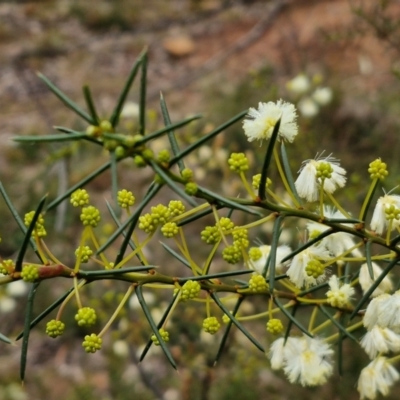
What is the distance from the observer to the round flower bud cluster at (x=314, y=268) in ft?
2.26

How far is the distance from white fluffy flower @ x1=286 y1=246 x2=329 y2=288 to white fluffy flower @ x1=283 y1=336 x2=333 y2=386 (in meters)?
0.15

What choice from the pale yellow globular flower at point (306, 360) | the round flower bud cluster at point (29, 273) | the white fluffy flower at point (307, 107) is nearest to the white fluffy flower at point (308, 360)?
the pale yellow globular flower at point (306, 360)

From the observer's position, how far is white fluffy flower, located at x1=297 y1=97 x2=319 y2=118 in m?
2.44

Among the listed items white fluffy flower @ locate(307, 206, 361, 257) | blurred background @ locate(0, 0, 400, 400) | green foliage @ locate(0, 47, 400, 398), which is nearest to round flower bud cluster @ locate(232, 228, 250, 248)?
green foliage @ locate(0, 47, 400, 398)

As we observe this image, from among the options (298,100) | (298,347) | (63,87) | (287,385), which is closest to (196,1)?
(63,87)

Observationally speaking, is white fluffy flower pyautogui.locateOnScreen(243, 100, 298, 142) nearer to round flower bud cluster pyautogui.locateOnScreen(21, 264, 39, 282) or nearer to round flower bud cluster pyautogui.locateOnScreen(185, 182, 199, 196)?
round flower bud cluster pyautogui.locateOnScreen(185, 182, 199, 196)

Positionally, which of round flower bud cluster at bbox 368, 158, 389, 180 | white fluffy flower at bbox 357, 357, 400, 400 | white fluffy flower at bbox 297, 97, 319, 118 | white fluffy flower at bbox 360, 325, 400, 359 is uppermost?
round flower bud cluster at bbox 368, 158, 389, 180

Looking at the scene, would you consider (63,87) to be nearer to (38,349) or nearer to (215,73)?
(215,73)

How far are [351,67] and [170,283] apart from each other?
369 centimetres

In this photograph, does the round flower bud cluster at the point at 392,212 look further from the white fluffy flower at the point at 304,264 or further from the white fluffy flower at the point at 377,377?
the white fluffy flower at the point at 377,377

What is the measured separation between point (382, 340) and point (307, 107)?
1.78m

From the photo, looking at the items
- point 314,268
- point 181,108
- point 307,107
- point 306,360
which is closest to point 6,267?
point 314,268

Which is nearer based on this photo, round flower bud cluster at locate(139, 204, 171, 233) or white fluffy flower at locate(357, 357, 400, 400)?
round flower bud cluster at locate(139, 204, 171, 233)

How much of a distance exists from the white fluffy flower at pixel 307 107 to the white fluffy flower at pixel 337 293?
1.76m
